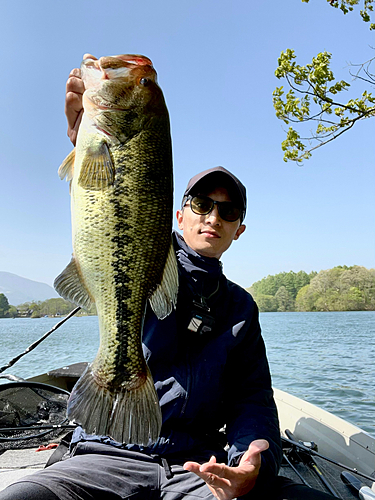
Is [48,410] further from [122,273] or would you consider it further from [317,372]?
[317,372]

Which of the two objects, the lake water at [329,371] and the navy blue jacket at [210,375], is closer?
the navy blue jacket at [210,375]

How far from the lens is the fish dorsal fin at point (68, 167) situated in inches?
70.9

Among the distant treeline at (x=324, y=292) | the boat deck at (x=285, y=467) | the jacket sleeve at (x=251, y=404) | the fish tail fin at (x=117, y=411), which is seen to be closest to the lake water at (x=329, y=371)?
the boat deck at (x=285, y=467)

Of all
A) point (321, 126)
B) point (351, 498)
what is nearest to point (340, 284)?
point (321, 126)

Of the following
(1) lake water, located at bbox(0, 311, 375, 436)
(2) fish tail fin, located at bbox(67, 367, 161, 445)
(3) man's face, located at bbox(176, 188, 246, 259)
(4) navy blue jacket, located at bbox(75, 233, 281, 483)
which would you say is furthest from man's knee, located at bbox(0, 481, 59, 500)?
(1) lake water, located at bbox(0, 311, 375, 436)

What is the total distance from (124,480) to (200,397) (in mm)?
565

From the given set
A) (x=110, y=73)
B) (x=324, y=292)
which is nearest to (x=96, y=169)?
(x=110, y=73)

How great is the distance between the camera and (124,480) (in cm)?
196

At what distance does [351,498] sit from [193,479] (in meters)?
1.79

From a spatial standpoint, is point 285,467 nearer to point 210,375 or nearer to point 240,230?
point 210,375

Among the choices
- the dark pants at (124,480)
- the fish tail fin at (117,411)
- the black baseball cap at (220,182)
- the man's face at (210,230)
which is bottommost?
the dark pants at (124,480)

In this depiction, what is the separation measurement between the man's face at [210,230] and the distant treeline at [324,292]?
59630 mm

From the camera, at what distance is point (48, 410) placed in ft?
13.7

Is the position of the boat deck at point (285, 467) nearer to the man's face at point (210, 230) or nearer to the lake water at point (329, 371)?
the man's face at point (210, 230)
